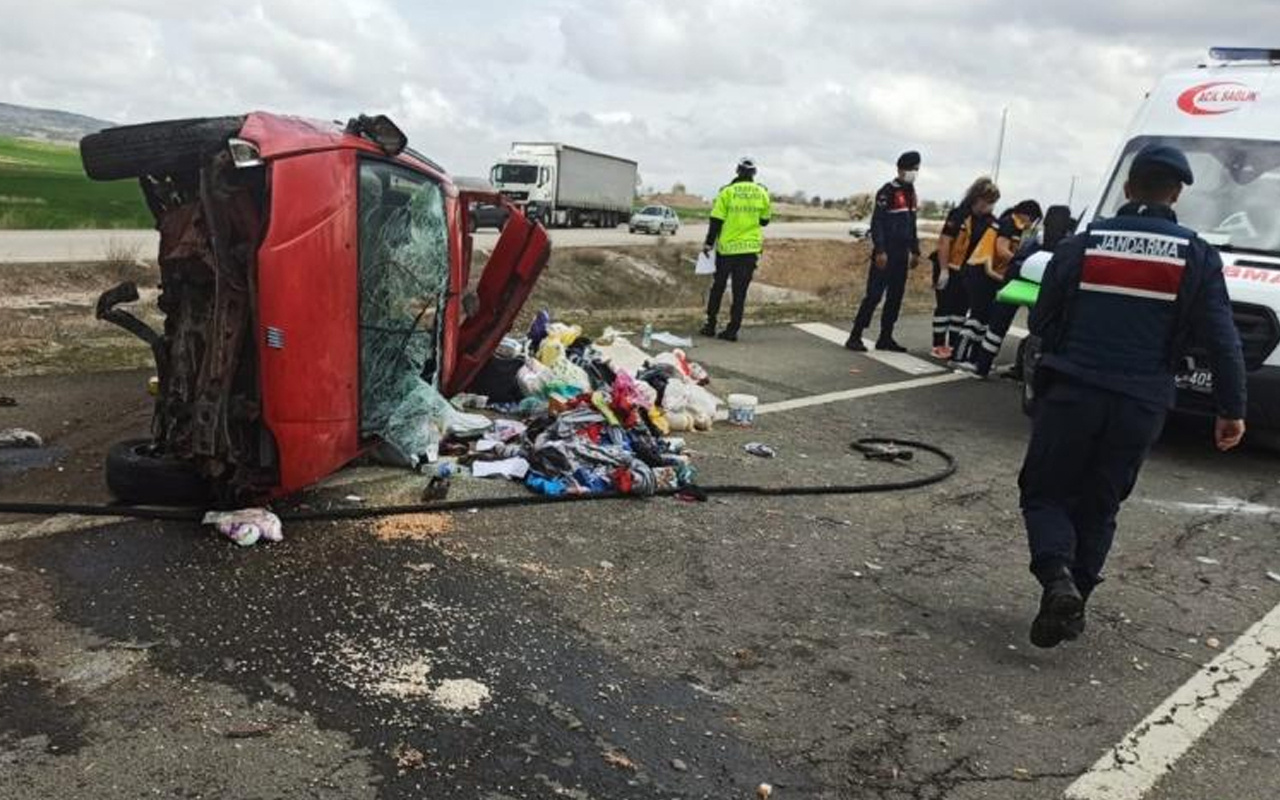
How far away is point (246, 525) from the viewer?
416 centimetres

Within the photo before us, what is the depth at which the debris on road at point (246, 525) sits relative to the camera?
13.5 ft

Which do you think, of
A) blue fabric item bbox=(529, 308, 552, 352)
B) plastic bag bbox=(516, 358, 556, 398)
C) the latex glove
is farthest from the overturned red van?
the latex glove

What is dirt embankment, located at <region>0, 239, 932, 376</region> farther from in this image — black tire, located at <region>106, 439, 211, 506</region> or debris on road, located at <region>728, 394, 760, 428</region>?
debris on road, located at <region>728, 394, 760, 428</region>

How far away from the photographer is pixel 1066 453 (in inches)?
153

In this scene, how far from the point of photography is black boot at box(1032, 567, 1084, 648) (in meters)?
3.61

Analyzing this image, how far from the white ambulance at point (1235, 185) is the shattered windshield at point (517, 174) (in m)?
37.8

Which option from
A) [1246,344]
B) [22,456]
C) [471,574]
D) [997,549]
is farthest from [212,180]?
[1246,344]

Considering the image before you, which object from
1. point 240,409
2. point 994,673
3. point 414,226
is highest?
point 414,226

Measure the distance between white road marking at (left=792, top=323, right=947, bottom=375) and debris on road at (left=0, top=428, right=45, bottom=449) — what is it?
7234 millimetres

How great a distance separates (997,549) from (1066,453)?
1.19 meters

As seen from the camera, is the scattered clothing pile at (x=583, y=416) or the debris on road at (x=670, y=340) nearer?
the scattered clothing pile at (x=583, y=416)

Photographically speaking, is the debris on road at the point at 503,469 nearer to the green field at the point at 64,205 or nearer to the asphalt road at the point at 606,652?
the asphalt road at the point at 606,652

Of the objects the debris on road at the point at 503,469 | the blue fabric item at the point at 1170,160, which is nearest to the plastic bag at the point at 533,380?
the debris on road at the point at 503,469

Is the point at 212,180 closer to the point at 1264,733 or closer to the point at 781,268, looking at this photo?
the point at 1264,733
